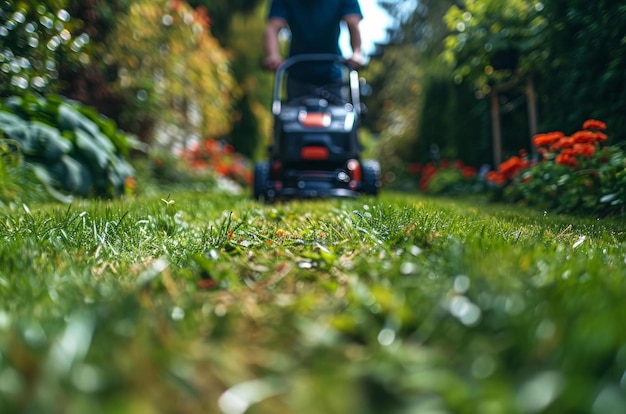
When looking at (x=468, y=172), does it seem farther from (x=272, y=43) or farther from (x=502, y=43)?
(x=272, y=43)

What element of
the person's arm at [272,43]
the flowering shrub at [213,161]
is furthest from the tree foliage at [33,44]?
the flowering shrub at [213,161]

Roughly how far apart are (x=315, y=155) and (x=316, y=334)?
3.26 m

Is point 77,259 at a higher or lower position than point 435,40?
Result: lower

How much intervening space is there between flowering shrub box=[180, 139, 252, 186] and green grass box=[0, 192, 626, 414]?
5949mm

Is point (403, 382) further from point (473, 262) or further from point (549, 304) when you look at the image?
point (473, 262)

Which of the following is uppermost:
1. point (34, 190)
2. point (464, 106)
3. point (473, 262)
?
point (464, 106)

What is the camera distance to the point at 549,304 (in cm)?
93

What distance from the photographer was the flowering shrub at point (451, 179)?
649 cm

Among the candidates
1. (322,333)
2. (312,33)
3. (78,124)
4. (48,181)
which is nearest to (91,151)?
(78,124)

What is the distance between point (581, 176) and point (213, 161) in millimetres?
5595

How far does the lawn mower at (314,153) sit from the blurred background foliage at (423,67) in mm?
1519

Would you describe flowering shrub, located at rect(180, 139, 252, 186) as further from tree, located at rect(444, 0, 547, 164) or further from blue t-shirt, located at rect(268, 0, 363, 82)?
tree, located at rect(444, 0, 547, 164)

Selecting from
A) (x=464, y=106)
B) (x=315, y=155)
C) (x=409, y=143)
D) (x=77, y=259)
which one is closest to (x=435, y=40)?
(x=409, y=143)

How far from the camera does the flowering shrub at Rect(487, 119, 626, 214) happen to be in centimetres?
307
